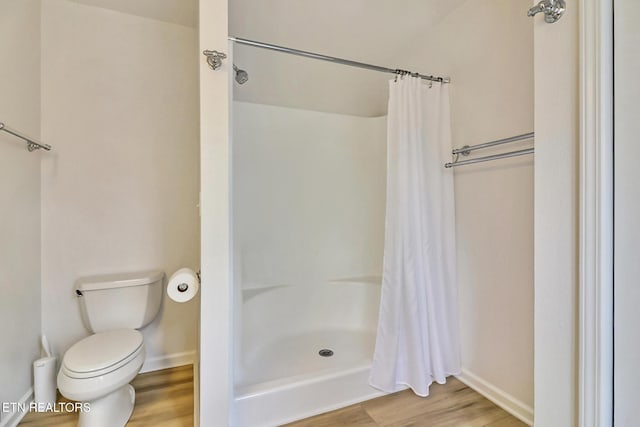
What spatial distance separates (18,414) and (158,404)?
0.68 metres

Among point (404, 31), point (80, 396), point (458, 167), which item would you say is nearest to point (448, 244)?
point (458, 167)

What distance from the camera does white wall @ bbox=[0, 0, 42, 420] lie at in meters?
1.43

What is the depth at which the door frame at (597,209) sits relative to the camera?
2.23ft

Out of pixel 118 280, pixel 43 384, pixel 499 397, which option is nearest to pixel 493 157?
pixel 499 397

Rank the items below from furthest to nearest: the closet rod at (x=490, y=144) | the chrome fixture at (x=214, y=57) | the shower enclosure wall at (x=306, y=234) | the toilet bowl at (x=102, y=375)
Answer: the shower enclosure wall at (x=306, y=234), the closet rod at (x=490, y=144), the toilet bowl at (x=102, y=375), the chrome fixture at (x=214, y=57)

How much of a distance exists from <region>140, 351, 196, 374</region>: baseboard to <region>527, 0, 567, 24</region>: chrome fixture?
2.58m

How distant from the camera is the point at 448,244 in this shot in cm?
185

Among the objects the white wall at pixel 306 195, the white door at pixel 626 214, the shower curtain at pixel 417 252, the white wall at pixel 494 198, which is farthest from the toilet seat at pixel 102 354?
the white wall at pixel 494 198

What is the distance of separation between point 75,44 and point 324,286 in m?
2.54

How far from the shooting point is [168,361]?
2.06m

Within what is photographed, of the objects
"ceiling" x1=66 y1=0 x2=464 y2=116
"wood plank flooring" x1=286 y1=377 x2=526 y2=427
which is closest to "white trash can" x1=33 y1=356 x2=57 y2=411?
"wood plank flooring" x1=286 y1=377 x2=526 y2=427

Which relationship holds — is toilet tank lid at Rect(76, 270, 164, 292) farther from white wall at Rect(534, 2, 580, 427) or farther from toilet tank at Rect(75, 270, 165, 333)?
white wall at Rect(534, 2, 580, 427)

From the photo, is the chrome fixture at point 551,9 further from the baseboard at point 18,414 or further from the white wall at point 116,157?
the baseboard at point 18,414

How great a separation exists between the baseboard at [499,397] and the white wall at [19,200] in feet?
8.34
